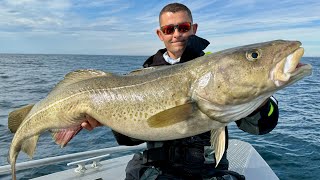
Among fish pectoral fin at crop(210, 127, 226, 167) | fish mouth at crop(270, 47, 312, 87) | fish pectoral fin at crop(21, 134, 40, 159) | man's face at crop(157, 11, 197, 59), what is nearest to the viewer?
fish mouth at crop(270, 47, 312, 87)

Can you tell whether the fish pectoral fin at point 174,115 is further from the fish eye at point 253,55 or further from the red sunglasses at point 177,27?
the red sunglasses at point 177,27

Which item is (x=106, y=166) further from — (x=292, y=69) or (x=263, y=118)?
(x=292, y=69)

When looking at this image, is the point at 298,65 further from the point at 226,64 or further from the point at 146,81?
the point at 146,81

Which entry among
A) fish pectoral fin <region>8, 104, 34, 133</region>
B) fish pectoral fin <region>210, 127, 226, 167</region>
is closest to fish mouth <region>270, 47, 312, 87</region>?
fish pectoral fin <region>210, 127, 226, 167</region>

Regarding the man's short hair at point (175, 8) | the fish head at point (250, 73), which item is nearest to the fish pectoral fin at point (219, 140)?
the fish head at point (250, 73)

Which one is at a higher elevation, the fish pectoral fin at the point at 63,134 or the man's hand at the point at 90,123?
the man's hand at the point at 90,123

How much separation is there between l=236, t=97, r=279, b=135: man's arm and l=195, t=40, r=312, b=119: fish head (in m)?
0.72

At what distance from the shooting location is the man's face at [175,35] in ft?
13.8

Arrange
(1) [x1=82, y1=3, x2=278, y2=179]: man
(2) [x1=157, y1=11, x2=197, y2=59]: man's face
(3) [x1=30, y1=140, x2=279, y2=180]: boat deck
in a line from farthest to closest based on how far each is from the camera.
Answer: (3) [x1=30, y1=140, x2=279, y2=180]: boat deck → (2) [x1=157, y1=11, x2=197, y2=59]: man's face → (1) [x1=82, y1=3, x2=278, y2=179]: man

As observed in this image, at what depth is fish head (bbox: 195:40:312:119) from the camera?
261cm

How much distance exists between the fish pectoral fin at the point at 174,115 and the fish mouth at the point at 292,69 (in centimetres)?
77

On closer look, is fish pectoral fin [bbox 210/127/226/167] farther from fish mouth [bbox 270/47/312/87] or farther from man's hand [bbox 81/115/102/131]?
man's hand [bbox 81/115/102/131]

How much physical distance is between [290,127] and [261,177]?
323 inches

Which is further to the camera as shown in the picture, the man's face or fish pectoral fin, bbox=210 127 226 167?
the man's face
